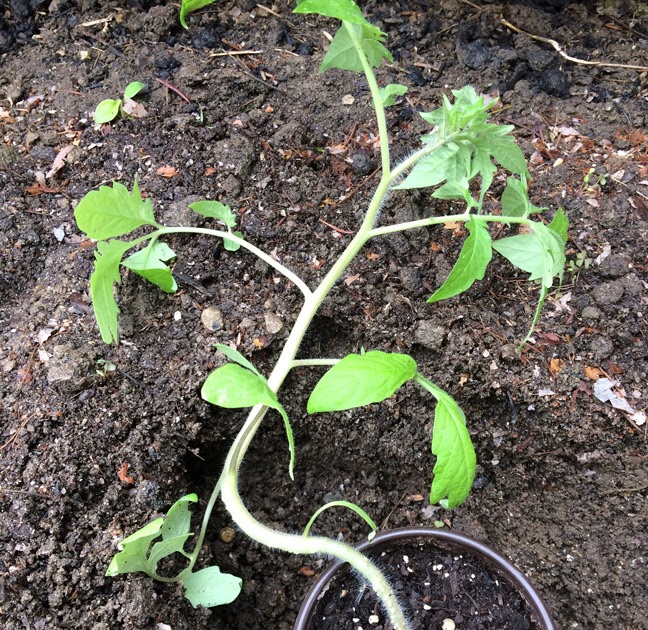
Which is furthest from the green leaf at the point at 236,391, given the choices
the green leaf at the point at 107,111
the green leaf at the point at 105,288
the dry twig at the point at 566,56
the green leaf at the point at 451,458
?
the dry twig at the point at 566,56

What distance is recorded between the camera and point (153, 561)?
1.21 m

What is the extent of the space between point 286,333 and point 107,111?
818 millimetres

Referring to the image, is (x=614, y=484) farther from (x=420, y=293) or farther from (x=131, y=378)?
(x=131, y=378)

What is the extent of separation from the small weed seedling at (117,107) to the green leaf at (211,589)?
1.20 metres

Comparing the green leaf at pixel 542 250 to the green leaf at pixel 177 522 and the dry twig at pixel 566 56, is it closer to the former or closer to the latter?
the green leaf at pixel 177 522

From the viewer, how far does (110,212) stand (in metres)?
1.29

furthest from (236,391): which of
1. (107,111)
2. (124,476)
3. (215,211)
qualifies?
(107,111)

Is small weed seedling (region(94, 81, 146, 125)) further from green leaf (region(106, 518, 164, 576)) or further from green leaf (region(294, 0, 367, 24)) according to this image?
green leaf (region(106, 518, 164, 576))

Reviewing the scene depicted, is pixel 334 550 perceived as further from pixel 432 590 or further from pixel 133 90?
pixel 133 90

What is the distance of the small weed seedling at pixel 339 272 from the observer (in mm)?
996

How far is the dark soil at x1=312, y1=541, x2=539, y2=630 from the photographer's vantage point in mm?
1339

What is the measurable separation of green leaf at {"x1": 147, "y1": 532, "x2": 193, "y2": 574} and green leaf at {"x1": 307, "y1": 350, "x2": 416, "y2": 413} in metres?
0.43

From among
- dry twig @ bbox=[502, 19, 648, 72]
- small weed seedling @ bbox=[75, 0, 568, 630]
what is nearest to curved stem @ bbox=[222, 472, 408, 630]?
small weed seedling @ bbox=[75, 0, 568, 630]

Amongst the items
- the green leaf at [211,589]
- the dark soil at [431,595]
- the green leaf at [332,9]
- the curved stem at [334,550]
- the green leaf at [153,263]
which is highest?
the green leaf at [332,9]
